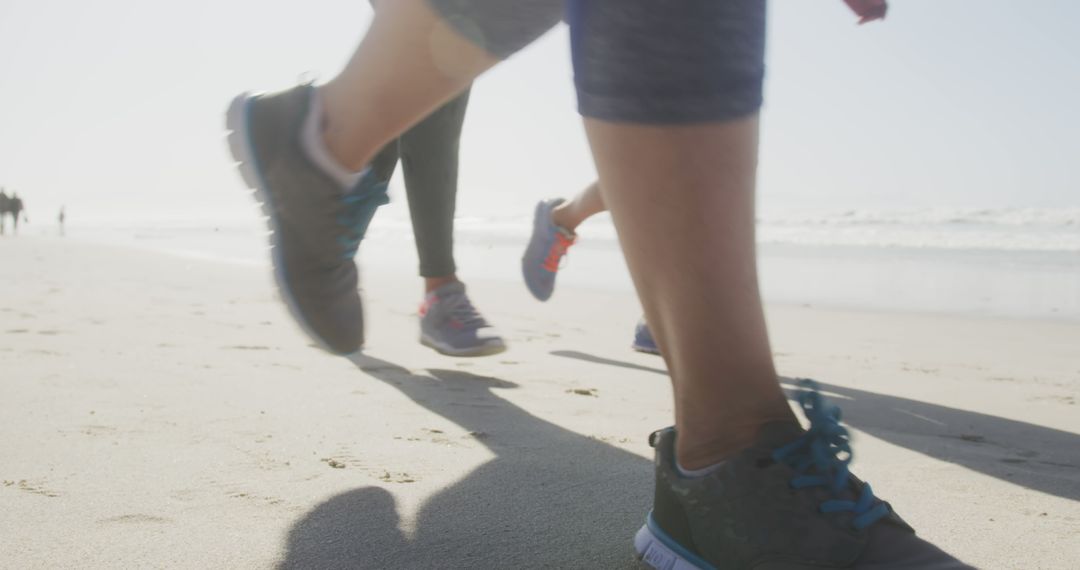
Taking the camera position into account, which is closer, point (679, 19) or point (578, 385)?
point (679, 19)

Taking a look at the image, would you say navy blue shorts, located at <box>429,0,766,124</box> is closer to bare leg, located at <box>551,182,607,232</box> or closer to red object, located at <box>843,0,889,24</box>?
red object, located at <box>843,0,889,24</box>

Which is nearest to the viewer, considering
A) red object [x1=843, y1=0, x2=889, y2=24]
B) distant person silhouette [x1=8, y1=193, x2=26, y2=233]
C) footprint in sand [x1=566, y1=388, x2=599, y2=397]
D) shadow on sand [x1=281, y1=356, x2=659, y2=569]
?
shadow on sand [x1=281, y1=356, x2=659, y2=569]

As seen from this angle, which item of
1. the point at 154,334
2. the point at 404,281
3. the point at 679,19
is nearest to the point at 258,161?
the point at 679,19

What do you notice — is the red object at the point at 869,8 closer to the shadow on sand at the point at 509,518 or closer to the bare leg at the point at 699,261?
the bare leg at the point at 699,261

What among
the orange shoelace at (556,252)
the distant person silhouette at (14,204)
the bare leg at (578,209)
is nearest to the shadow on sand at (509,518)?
the bare leg at (578,209)

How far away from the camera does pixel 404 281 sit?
6500mm

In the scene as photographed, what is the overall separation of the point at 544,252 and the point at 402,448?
1.51 metres

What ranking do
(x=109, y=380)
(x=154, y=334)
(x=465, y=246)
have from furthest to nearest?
1. (x=465, y=246)
2. (x=154, y=334)
3. (x=109, y=380)

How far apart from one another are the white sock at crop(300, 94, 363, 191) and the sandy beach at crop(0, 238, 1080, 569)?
457mm

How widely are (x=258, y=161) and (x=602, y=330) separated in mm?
2729

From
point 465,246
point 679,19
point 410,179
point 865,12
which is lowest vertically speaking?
point 465,246

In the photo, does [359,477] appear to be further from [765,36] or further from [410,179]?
[410,179]

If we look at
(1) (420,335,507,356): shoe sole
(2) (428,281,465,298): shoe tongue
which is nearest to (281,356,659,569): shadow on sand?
(1) (420,335,507,356): shoe sole

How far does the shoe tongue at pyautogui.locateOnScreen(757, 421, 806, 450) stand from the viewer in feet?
2.87
